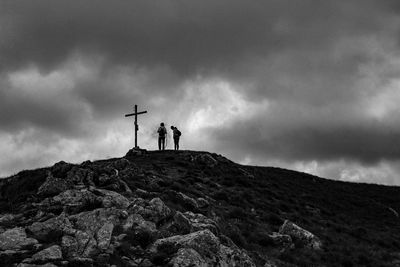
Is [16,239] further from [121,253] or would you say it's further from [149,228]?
[149,228]

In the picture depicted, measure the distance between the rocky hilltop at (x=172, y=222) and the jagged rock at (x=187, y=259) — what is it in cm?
4

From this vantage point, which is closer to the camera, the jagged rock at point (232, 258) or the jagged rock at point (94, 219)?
the jagged rock at point (232, 258)

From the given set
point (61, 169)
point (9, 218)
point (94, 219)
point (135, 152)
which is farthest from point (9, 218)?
point (135, 152)

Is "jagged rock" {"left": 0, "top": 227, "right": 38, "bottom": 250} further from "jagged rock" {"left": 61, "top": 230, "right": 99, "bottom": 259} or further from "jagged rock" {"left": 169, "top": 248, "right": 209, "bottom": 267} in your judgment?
"jagged rock" {"left": 169, "top": 248, "right": 209, "bottom": 267}

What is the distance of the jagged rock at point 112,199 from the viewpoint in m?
21.1

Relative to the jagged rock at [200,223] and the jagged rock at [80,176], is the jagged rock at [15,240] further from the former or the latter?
the jagged rock at [200,223]

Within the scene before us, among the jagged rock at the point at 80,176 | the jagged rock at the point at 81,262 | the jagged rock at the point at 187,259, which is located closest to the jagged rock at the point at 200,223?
the jagged rock at the point at 187,259

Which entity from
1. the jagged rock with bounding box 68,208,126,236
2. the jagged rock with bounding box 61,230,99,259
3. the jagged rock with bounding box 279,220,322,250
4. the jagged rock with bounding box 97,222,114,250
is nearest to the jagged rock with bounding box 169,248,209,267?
the jagged rock with bounding box 97,222,114,250

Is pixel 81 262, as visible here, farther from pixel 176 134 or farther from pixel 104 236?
pixel 176 134

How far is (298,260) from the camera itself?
23.2 m

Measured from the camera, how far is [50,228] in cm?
1778

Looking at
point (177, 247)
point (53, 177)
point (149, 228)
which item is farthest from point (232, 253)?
point (53, 177)

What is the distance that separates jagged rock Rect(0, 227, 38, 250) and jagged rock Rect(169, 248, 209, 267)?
5.95 m

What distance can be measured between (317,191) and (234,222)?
2834 cm
